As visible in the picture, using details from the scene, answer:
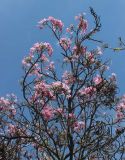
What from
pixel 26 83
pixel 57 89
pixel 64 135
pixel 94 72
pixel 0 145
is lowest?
pixel 0 145

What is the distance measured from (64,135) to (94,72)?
3.52 meters

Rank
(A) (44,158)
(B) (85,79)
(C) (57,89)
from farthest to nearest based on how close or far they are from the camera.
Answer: (B) (85,79)
(A) (44,158)
(C) (57,89)

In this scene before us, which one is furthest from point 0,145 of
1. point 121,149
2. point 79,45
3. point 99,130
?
point 79,45

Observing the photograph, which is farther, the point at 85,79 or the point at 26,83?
the point at 85,79

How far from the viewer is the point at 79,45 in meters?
17.7

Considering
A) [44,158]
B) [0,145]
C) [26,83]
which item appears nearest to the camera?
[0,145]

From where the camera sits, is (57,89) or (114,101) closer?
(57,89)

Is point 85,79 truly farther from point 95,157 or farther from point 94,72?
point 95,157

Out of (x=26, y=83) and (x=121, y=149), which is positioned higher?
(x=26, y=83)

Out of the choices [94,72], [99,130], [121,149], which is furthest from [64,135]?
[94,72]

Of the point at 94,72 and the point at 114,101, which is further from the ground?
the point at 94,72

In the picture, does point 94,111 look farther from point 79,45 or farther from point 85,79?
point 79,45

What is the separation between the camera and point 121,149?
1510cm

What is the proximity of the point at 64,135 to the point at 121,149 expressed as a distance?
2500mm
